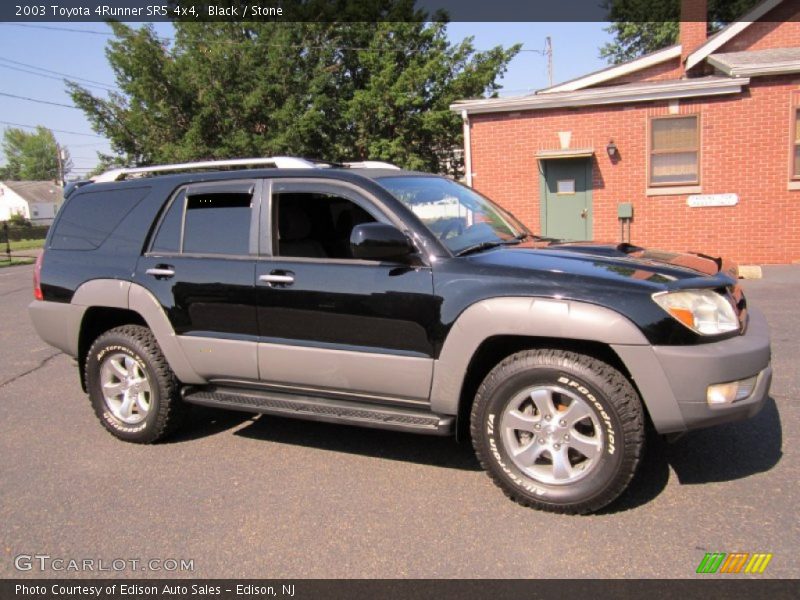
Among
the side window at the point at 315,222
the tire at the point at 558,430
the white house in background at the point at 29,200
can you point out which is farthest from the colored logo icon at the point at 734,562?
the white house in background at the point at 29,200

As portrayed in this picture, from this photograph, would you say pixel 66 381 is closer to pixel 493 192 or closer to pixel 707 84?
pixel 493 192

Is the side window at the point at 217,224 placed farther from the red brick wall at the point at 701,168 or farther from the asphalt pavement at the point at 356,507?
the red brick wall at the point at 701,168

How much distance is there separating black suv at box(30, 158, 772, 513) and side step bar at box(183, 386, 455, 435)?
1 centimetres

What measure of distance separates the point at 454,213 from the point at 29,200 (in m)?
101

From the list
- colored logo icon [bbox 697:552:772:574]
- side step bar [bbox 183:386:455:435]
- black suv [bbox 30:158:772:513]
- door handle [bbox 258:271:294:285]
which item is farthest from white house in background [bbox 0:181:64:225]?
colored logo icon [bbox 697:552:772:574]

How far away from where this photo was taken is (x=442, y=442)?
4.40m

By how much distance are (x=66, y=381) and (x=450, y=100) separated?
2450cm

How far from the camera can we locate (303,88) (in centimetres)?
2811

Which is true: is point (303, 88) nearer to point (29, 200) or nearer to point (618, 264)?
point (618, 264)

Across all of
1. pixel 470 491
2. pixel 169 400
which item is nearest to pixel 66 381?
pixel 169 400

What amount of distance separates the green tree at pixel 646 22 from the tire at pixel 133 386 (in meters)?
37.9

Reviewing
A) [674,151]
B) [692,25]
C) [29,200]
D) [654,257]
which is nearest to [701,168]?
[674,151]

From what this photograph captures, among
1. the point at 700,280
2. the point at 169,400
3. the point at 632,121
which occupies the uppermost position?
the point at 632,121

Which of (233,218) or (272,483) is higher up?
(233,218)
